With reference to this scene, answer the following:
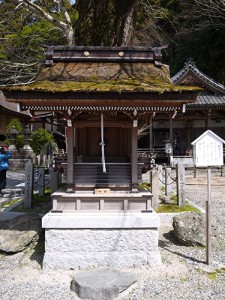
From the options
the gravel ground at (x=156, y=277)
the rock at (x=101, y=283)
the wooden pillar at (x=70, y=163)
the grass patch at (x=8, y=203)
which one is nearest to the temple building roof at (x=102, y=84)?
the wooden pillar at (x=70, y=163)

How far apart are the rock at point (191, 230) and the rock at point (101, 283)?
190 cm

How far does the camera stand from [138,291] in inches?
211

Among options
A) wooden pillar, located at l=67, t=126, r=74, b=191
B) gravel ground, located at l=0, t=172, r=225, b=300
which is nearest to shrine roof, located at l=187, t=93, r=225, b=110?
gravel ground, located at l=0, t=172, r=225, b=300

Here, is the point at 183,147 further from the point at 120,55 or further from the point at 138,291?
the point at 138,291

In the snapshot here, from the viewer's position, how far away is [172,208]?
374 inches

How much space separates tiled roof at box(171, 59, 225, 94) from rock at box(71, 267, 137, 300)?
65.9 feet

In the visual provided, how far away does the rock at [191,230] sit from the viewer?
7017 millimetres

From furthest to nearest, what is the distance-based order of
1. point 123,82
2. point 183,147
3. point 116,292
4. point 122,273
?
point 183,147, point 123,82, point 122,273, point 116,292

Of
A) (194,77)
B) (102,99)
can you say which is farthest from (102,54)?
(194,77)

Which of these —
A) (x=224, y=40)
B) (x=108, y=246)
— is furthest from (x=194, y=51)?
(x=108, y=246)

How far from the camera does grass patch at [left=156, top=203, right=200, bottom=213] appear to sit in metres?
9.16

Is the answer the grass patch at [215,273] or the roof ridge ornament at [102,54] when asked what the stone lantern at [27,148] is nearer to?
the roof ridge ornament at [102,54]

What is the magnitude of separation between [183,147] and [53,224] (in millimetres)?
20038

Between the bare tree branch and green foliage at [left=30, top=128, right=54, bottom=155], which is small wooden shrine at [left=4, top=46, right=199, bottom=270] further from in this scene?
green foliage at [left=30, top=128, right=54, bottom=155]
